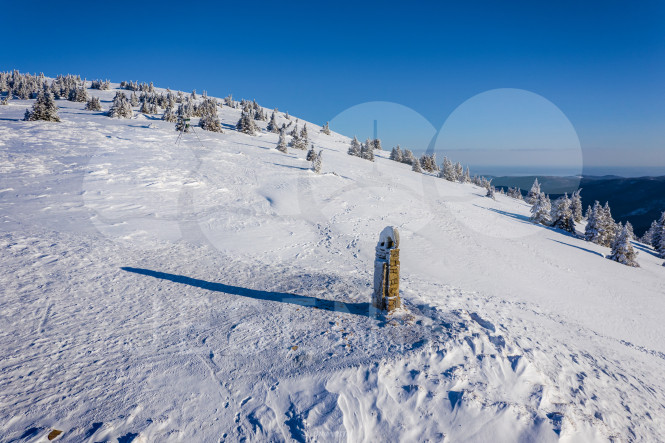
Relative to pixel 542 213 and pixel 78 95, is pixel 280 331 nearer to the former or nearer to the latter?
pixel 542 213

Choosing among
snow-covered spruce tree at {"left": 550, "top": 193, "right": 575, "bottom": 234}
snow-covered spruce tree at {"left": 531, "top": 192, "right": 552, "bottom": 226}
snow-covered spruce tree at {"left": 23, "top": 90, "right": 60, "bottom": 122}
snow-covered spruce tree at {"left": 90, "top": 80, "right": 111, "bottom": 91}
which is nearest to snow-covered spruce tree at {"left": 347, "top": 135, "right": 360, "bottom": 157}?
snow-covered spruce tree at {"left": 531, "top": 192, "right": 552, "bottom": 226}

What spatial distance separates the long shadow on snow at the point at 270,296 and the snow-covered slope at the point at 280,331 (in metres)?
0.09

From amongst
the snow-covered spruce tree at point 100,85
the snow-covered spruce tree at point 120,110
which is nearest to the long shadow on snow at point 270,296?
the snow-covered spruce tree at point 120,110

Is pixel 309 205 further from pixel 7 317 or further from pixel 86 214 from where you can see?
pixel 7 317

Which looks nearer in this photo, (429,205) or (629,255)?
(629,255)

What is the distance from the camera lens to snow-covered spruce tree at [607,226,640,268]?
77.9ft

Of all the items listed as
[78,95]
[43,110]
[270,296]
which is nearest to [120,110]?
[43,110]

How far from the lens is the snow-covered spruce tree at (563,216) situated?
32750 mm

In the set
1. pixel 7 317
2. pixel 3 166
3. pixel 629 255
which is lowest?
pixel 629 255

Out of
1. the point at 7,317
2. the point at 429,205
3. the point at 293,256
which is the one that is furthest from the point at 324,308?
the point at 429,205

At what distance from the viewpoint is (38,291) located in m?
7.40

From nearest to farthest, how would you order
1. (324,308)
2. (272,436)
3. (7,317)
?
(272,436) < (7,317) < (324,308)

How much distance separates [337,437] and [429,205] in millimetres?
23676

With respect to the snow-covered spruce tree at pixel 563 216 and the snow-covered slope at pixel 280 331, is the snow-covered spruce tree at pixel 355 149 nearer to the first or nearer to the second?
the snow-covered spruce tree at pixel 563 216
